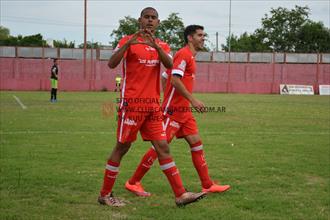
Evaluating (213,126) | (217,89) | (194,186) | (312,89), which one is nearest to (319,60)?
(312,89)

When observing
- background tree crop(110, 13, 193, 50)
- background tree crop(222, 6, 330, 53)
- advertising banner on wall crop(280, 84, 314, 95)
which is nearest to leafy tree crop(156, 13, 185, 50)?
background tree crop(110, 13, 193, 50)

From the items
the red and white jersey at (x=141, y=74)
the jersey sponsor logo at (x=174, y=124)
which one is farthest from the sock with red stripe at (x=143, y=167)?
the red and white jersey at (x=141, y=74)

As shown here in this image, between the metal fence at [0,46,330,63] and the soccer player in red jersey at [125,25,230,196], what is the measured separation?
145 ft

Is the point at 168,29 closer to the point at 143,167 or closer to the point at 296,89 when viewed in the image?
the point at 296,89

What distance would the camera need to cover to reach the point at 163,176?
706cm

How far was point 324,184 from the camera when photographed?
22.1ft

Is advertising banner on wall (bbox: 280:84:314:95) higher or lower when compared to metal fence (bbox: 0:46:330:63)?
lower

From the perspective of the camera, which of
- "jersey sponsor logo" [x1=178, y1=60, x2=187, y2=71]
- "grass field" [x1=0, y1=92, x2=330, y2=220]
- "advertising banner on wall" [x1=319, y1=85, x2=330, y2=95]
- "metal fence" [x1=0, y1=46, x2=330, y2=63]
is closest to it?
"grass field" [x1=0, y1=92, x2=330, y2=220]

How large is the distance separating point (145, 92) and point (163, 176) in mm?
2045

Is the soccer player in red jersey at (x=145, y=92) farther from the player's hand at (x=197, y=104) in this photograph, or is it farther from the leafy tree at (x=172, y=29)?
the leafy tree at (x=172, y=29)

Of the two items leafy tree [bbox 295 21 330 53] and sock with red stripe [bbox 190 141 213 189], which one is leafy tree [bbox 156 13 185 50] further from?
sock with red stripe [bbox 190 141 213 189]

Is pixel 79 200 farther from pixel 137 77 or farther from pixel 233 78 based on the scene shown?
pixel 233 78

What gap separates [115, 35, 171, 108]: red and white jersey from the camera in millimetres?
5309

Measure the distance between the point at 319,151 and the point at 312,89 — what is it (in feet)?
135
